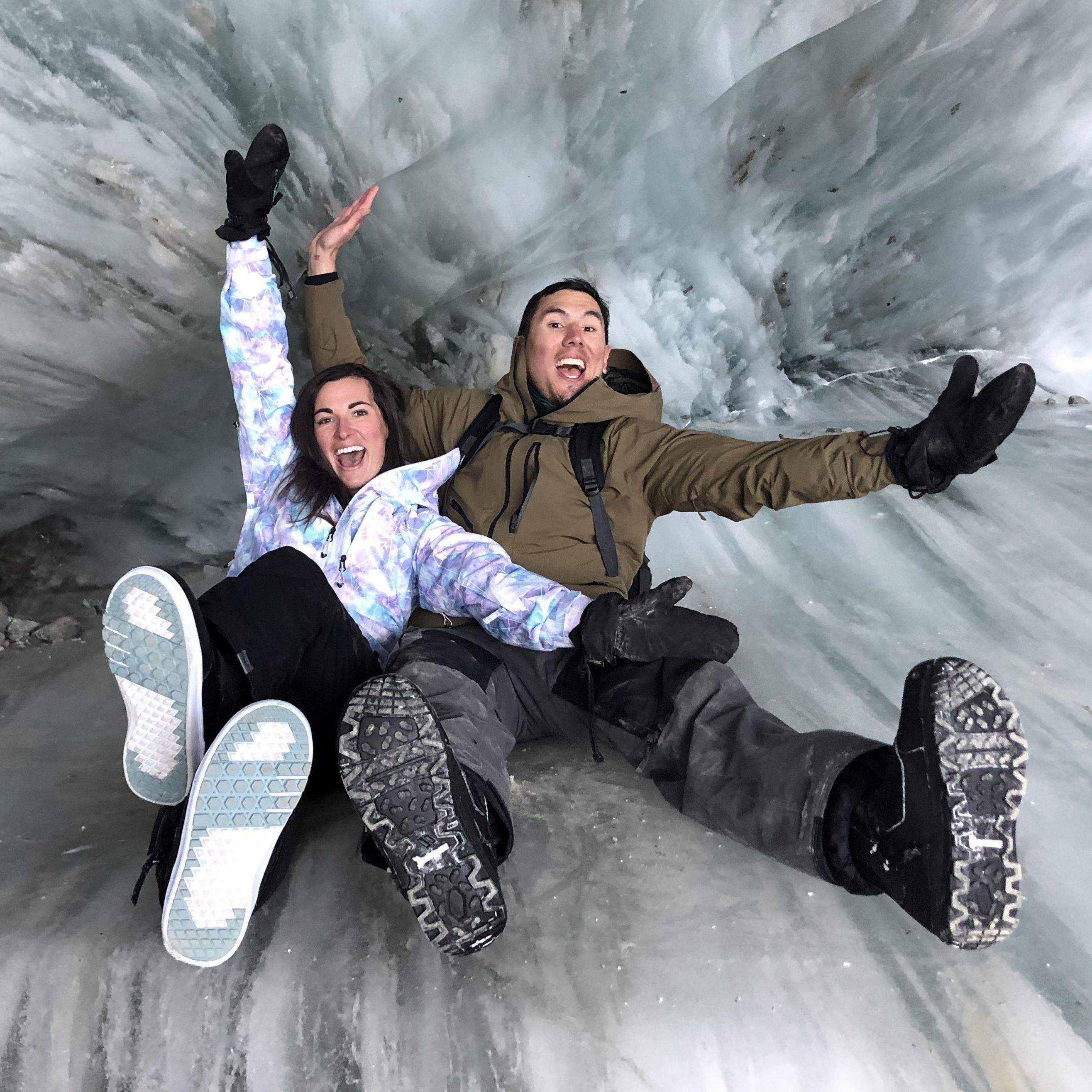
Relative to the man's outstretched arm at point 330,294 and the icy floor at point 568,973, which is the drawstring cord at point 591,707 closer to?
the icy floor at point 568,973

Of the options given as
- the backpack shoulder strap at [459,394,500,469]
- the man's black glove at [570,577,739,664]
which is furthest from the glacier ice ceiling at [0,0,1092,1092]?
the backpack shoulder strap at [459,394,500,469]

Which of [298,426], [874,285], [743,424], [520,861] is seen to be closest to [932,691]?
[520,861]

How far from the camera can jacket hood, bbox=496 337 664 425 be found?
54.1 inches

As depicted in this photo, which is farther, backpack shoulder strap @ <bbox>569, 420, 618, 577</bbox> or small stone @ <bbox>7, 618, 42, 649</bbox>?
small stone @ <bbox>7, 618, 42, 649</bbox>

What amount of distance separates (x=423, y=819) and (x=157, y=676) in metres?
0.33

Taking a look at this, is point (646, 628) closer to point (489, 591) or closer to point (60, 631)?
point (489, 591)

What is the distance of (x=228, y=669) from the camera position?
0.95 meters

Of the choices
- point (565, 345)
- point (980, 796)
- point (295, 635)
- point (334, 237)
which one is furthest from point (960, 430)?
point (334, 237)

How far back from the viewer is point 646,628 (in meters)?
1.00

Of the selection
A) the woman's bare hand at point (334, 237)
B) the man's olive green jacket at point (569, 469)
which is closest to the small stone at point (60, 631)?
the man's olive green jacket at point (569, 469)

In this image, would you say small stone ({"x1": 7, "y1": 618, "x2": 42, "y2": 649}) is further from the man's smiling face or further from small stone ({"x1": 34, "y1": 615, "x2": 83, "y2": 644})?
the man's smiling face

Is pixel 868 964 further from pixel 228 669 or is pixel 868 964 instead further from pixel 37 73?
pixel 37 73

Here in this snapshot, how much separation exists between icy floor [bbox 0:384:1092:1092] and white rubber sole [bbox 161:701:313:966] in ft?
0.28

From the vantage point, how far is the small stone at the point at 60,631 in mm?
1739
